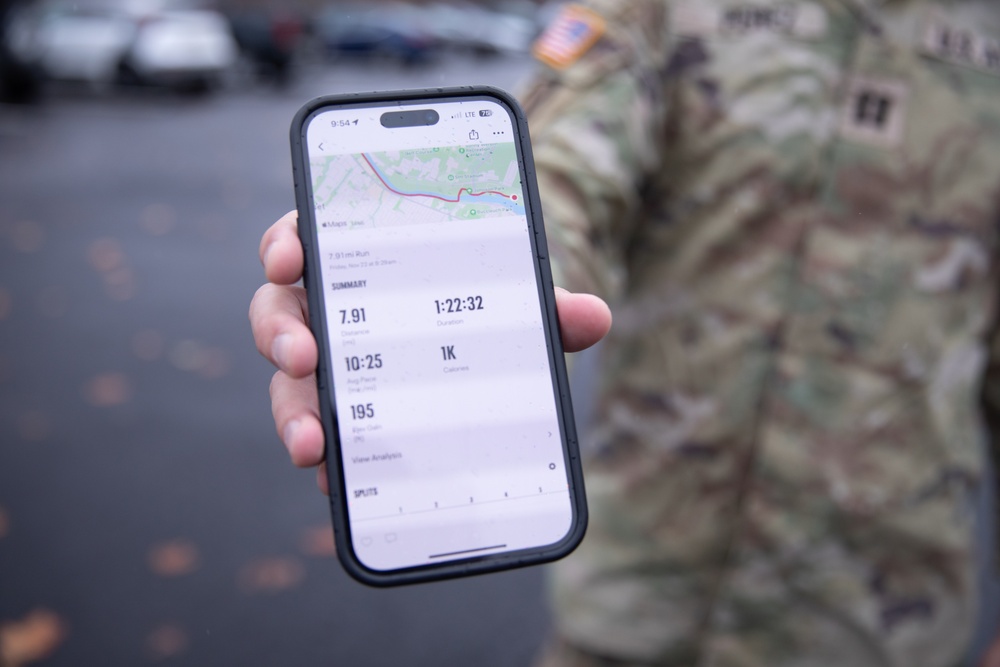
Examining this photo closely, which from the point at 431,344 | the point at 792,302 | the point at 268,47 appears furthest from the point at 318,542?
the point at 268,47

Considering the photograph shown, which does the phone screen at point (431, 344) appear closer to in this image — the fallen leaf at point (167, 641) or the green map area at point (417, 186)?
the green map area at point (417, 186)

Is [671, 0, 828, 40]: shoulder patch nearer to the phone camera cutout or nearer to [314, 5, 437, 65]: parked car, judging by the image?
the phone camera cutout

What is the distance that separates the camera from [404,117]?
41.1 inches

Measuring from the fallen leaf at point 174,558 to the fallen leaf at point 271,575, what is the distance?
0.70 ft

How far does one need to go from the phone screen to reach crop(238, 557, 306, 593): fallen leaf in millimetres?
2612

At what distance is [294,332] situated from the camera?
916 millimetres

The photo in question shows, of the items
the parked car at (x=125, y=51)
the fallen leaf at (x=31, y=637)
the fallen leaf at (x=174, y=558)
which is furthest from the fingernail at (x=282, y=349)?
the parked car at (x=125, y=51)

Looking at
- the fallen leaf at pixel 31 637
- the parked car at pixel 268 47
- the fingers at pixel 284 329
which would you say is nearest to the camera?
the fingers at pixel 284 329

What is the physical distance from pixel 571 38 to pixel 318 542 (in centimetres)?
260

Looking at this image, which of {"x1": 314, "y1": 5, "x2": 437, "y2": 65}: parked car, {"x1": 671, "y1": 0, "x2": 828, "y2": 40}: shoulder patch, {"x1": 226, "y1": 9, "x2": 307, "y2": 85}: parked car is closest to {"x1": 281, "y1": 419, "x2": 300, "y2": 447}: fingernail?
{"x1": 671, "y1": 0, "x2": 828, "y2": 40}: shoulder patch

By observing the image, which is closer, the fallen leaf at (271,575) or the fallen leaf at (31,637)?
the fallen leaf at (31,637)

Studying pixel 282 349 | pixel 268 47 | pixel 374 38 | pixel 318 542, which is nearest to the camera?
pixel 282 349

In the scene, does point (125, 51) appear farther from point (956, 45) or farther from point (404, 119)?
point (404, 119)

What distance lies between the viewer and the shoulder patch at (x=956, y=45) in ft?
5.07
